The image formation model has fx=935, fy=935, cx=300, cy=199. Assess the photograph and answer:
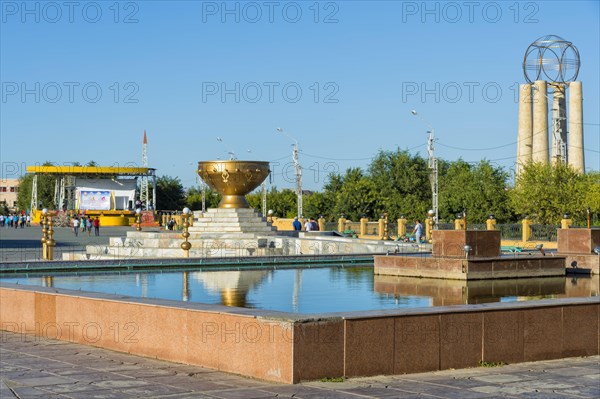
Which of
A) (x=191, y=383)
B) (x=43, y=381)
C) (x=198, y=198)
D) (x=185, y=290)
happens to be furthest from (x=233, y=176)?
(x=198, y=198)

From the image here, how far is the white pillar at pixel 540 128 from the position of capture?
64562 millimetres

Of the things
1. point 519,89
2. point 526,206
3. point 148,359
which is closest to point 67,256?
point 148,359

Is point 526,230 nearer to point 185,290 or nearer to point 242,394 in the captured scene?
point 185,290

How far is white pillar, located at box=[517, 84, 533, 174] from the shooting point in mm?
64875

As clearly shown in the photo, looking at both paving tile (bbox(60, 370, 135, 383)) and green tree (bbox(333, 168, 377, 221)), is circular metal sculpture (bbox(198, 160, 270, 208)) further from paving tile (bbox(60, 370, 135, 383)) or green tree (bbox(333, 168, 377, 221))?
green tree (bbox(333, 168, 377, 221))

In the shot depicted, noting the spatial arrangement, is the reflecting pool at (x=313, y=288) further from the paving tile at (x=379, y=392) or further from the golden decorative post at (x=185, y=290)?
the paving tile at (x=379, y=392)

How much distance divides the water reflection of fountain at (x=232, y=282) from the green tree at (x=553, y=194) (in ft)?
128

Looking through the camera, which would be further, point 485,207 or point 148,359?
point 485,207

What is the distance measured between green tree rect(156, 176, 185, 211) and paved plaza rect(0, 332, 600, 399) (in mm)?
104688

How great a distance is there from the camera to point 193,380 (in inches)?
323

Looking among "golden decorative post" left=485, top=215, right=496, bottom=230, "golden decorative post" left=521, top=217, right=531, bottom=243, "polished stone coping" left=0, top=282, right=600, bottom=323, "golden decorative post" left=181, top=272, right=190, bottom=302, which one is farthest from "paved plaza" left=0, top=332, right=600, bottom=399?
"golden decorative post" left=521, top=217, right=531, bottom=243

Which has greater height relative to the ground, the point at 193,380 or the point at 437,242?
the point at 437,242

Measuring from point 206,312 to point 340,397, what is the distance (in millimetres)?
1886

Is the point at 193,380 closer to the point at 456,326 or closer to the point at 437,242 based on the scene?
the point at 456,326
